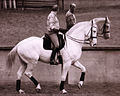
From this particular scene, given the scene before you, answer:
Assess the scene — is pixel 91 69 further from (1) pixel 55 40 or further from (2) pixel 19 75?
(2) pixel 19 75

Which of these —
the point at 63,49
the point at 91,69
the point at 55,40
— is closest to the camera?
the point at 55,40

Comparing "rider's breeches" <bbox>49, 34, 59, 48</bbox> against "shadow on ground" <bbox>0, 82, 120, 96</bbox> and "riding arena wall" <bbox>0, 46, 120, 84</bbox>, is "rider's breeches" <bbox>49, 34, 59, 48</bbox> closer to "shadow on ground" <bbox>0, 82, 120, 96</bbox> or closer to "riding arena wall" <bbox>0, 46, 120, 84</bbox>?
"shadow on ground" <bbox>0, 82, 120, 96</bbox>

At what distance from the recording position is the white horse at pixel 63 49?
448 inches

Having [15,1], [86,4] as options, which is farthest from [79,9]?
[15,1]

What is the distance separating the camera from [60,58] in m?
11.5

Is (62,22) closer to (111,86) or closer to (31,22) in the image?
(31,22)

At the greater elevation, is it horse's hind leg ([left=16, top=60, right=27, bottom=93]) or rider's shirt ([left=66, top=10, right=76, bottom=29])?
rider's shirt ([left=66, top=10, right=76, bottom=29])

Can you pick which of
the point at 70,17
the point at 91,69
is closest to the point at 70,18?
the point at 70,17

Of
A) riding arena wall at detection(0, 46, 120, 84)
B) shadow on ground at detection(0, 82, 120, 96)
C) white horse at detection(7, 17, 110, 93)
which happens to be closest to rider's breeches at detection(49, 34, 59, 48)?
white horse at detection(7, 17, 110, 93)

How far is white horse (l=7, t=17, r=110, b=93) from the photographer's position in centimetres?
1138

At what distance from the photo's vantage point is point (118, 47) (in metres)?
13.1

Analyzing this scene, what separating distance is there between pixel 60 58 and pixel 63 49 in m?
0.29

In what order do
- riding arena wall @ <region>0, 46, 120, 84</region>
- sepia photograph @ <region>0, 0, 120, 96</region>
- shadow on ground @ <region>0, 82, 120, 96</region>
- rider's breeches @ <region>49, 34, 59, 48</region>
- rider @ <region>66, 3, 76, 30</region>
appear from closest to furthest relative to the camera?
1. rider's breeches @ <region>49, 34, 59, 48</region>
2. sepia photograph @ <region>0, 0, 120, 96</region>
3. shadow on ground @ <region>0, 82, 120, 96</region>
4. rider @ <region>66, 3, 76, 30</region>
5. riding arena wall @ <region>0, 46, 120, 84</region>

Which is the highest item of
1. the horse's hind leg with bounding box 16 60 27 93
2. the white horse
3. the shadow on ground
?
the white horse
